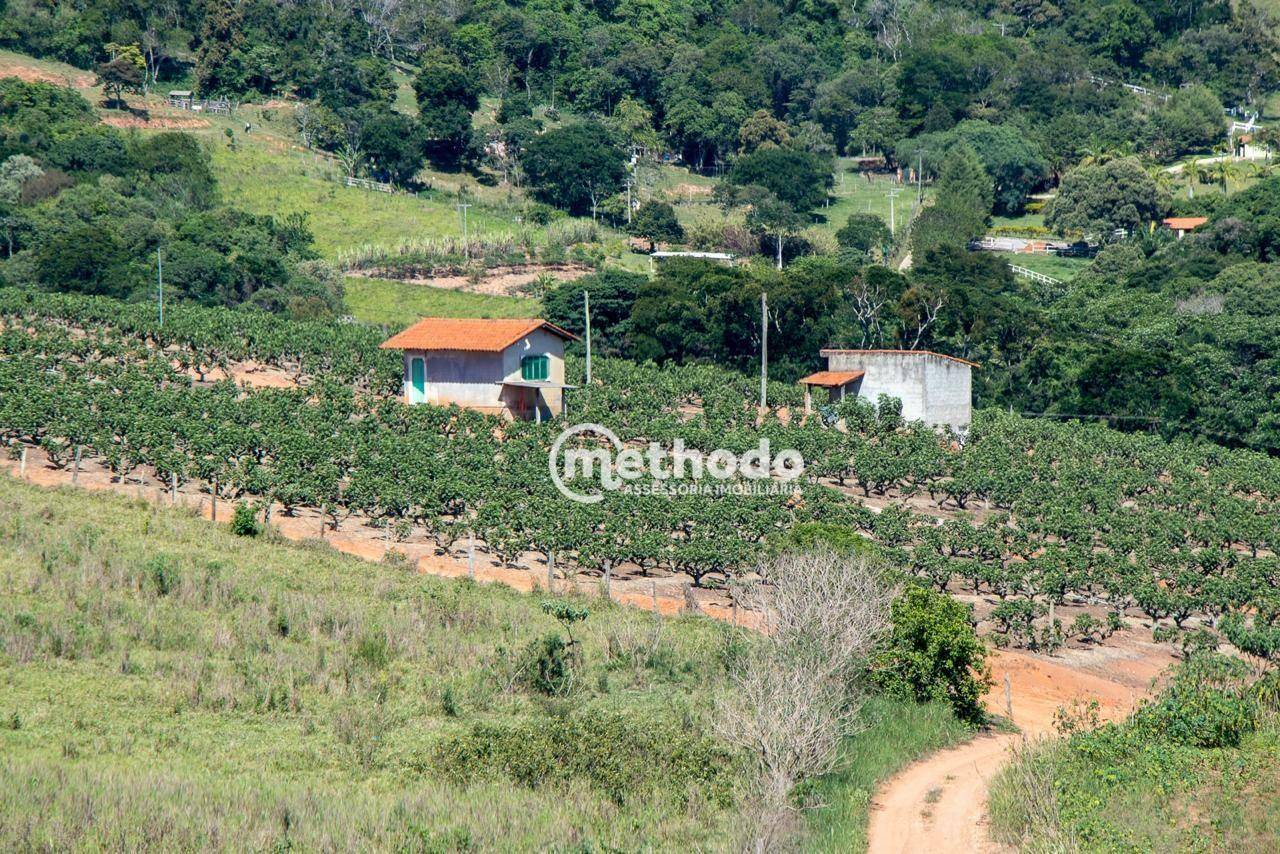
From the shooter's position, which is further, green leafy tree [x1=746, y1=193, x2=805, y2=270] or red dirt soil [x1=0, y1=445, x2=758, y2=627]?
green leafy tree [x1=746, y1=193, x2=805, y2=270]

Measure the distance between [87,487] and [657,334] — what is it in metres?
26.1

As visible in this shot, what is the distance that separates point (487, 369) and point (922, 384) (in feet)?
44.9

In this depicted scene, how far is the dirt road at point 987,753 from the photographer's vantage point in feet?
58.1

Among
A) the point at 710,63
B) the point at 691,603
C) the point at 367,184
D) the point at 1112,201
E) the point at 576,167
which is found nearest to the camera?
the point at 691,603

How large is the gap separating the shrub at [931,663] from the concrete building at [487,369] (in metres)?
22.9

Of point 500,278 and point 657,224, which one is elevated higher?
point 657,224

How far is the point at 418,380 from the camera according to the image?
45.6m

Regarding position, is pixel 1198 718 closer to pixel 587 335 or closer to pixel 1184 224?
pixel 587 335

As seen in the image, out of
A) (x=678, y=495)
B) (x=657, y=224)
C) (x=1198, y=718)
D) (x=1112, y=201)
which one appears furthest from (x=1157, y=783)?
(x=1112, y=201)

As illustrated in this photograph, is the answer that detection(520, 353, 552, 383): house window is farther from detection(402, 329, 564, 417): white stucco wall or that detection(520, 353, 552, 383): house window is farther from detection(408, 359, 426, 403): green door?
detection(408, 359, 426, 403): green door

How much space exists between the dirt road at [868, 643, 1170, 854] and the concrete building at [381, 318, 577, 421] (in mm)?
19948

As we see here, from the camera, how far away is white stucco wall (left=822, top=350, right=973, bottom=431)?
46938 mm

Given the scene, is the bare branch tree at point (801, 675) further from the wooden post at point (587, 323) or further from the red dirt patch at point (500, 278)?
the red dirt patch at point (500, 278)

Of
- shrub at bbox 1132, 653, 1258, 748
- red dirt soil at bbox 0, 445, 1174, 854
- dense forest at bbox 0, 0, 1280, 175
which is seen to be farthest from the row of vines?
dense forest at bbox 0, 0, 1280, 175
